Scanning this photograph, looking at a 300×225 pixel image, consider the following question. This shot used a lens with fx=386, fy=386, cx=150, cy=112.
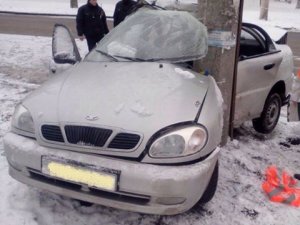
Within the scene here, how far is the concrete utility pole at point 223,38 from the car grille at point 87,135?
1890 millimetres

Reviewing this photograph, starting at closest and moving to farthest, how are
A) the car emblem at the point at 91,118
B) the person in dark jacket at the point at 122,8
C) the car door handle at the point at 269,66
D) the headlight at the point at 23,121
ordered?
the car emblem at the point at 91,118 → the headlight at the point at 23,121 → the car door handle at the point at 269,66 → the person in dark jacket at the point at 122,8

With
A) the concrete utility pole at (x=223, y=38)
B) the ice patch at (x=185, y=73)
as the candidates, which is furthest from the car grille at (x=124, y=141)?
the concrete utility pole at (x=223, y=38)

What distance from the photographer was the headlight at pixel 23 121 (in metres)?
2.83

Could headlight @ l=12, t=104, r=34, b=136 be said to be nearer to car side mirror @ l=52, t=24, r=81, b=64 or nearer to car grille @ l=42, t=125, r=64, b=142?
car grille @ l=42, t=125, r=64, b=142

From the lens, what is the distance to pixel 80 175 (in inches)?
102

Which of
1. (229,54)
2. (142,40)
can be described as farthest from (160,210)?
(229,54)

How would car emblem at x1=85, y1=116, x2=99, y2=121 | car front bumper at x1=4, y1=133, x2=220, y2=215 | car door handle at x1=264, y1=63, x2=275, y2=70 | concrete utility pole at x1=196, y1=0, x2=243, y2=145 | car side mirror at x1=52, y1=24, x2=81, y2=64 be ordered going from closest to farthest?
car front bumper at x1=4, y1=133, x2=220, y2=215 → car emblem at x1=85, y1=116, x2=99, y2=121 → car side mirror at x1=52, y1=24, x2=81, y2=64 → concrete utility pole at x1=196, y1=0, x2=243, y2=145 → car door handle at x1=264, y1=63, x2=275, y2=70

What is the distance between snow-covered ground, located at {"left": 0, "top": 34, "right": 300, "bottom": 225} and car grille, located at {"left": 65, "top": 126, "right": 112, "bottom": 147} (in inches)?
28.1

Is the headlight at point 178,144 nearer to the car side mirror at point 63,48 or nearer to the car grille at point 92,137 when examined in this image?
the car grille at point 92,137

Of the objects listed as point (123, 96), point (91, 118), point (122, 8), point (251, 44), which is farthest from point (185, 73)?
point (122, 8)

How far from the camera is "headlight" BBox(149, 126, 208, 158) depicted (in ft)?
8.43

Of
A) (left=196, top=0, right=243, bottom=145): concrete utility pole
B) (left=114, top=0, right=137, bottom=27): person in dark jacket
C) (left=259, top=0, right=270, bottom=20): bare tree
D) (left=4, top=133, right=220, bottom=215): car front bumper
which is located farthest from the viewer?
(left=259, top=0, right=270, bottom=20): bare tree

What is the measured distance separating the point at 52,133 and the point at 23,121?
32 centimetres

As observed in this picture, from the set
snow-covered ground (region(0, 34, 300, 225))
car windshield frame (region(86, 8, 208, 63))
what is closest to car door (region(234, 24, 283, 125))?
snow-covered ground (region(0, 34, 300, 225))
